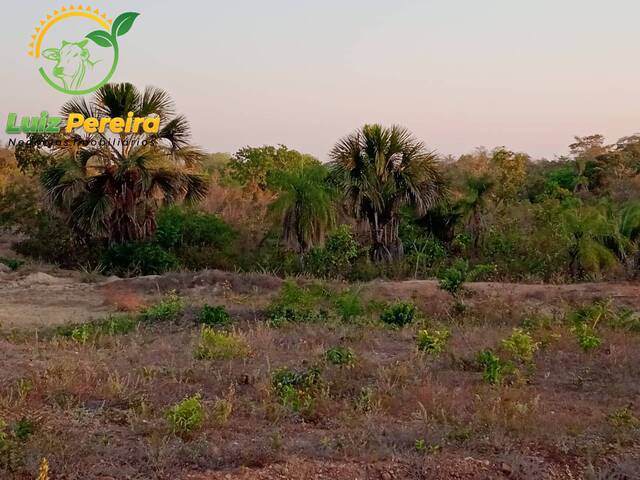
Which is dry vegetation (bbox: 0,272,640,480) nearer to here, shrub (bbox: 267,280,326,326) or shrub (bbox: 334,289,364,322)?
shrub (bbox: 267,280,326,326)

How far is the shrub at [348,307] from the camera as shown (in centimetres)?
1040

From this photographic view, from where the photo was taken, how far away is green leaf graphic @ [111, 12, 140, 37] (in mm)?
16614

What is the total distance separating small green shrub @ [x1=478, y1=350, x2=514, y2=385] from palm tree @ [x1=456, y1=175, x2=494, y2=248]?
13.1 meters

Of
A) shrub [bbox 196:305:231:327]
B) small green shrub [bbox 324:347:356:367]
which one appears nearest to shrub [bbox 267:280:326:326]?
shrub [bbox 196:305:231:327]

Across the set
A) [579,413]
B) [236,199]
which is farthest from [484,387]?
[236,199]

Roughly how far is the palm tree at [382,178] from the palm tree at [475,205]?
7.29 feet

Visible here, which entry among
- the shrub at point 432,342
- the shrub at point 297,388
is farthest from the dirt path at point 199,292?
the shrub at point 297,388

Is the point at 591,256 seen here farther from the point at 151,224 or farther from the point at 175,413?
the point at 175,413

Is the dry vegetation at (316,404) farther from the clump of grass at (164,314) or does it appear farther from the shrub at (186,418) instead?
the clump of grass at (164,314)

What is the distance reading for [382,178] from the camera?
687 inches

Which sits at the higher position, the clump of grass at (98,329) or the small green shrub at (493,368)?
the small green shrub at (493,368)

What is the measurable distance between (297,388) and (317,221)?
10.9 meters

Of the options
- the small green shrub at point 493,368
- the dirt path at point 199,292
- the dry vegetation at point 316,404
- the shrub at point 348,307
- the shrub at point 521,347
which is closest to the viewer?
the dry vegetation at point 316,404

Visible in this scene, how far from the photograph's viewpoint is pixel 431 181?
58.6 ft
